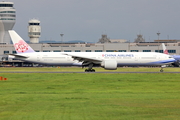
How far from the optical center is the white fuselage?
68438 mm

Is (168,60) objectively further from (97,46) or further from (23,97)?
(97,46)

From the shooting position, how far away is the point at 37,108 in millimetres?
22344

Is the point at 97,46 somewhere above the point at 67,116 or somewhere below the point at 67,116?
above

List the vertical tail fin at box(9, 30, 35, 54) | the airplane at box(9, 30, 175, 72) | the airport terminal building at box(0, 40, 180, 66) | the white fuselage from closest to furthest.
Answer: the airplane at box(9, 30, 175, 72) < the white fuselage < the vertical tail fin at box(9, 30, 35, 54) < the airport terminal building at box(0, 40, 180, 66)

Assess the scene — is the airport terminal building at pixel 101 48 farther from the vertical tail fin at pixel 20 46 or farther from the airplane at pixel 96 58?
the airplane at pixel 96 58

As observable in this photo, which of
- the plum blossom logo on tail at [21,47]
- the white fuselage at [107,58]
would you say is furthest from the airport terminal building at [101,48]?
the white fuselage at [107,58]

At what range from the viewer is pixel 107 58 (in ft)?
225

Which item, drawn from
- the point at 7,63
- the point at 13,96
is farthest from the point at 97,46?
the point at 13,96

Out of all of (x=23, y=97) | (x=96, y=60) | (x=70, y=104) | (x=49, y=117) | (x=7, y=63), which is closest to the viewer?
(x=49, y=117)

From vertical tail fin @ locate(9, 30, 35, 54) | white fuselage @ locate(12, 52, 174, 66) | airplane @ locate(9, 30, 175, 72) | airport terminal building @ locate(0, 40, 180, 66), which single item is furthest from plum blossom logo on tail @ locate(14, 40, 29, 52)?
airport terminal building @ locate(0, 40, 180, 66)

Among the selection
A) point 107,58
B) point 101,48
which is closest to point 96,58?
point 107,58

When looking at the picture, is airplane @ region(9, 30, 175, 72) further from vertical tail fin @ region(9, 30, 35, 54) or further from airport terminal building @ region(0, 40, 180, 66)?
airport terminal building @ region(0, 40, 180, 66)

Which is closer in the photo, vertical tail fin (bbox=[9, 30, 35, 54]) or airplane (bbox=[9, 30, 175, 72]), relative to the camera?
airplane (bbox=[9, 30, 175, 72])

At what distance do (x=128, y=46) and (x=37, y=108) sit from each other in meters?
123
